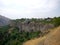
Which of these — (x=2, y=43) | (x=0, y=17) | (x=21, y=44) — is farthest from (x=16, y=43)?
(x=0, y=17)

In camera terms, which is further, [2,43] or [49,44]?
[2,43]

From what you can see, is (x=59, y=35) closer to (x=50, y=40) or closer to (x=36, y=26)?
(x=50, y=40)

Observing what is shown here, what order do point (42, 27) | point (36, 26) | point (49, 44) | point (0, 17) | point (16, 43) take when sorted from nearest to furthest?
1. point (49, 44)
2. point (16, 43)
3. point (42, 27)
4. point (36, 26)
5. point (0, 17)

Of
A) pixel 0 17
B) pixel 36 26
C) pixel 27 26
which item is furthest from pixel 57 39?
pixel 0 17

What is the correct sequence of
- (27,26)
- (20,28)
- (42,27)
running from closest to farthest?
(42,27), (27,26), (20,28)

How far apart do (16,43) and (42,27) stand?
43.6ft

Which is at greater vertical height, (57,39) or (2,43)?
(57,39)

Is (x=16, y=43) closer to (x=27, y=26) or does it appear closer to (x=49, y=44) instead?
(x=49, y=44)

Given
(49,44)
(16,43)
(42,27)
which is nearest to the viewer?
(49,44)

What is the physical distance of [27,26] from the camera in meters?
50.9

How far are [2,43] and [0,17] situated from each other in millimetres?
90359

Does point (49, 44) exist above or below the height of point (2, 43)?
above

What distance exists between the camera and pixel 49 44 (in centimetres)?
1507

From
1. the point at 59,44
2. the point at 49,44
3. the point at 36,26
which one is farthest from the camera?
the point at 36,26
